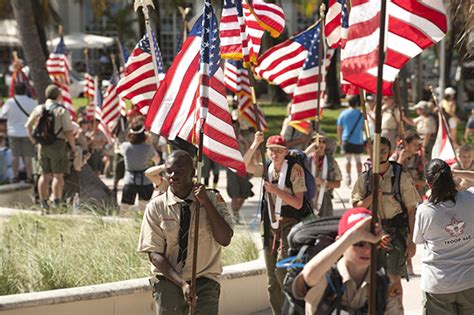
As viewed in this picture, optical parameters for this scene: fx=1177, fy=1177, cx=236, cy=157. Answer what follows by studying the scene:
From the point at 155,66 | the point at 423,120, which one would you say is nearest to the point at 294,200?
the point at 155,66

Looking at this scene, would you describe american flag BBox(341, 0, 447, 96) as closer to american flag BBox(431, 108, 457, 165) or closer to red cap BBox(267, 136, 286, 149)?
red cap BBox(267, 136, 286, 149)

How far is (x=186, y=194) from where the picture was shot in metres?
7.20

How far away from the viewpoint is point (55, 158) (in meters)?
15.4

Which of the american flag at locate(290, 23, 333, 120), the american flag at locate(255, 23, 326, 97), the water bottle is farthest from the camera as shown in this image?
the water bottle

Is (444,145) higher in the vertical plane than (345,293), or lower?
lower

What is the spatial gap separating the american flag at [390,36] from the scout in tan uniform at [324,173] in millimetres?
5297

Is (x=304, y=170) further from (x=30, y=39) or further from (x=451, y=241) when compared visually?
(x=30, y=39)

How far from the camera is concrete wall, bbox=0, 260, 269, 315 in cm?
862

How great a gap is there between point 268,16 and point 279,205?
2.84 m

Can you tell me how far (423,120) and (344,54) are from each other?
44.8ft

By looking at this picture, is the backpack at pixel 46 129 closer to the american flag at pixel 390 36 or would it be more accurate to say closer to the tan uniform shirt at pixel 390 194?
the tan uniform shirt at pixel 390 194

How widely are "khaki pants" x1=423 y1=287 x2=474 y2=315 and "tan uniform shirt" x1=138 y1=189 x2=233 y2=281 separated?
1.47m

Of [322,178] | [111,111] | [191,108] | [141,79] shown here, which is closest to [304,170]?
[191,108]

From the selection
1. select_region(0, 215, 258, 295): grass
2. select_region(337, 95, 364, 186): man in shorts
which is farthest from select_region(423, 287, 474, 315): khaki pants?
select_region(337, 95, 364, 186): man in shorts
